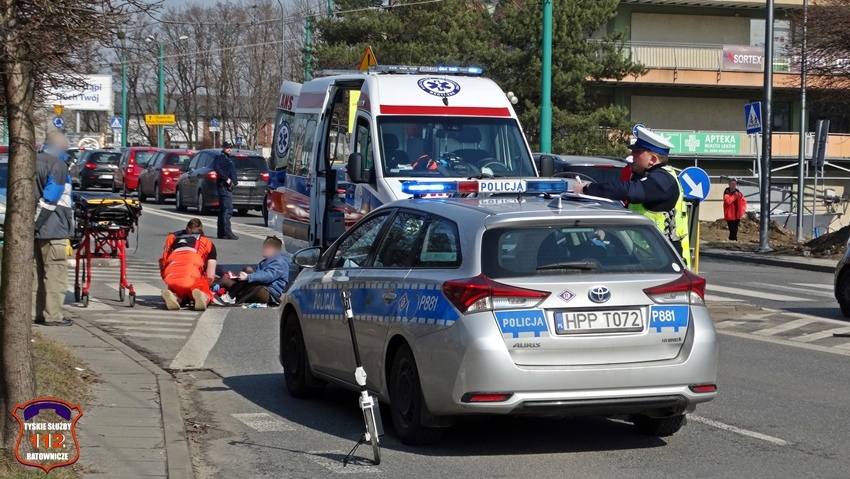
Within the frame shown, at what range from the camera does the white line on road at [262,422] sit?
879cm

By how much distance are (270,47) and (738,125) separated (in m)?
29.1

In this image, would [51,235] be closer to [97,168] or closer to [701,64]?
[97,168]

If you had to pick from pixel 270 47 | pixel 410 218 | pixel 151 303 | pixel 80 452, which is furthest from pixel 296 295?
pixel 270 47

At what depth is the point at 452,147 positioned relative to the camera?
1487 centimetres

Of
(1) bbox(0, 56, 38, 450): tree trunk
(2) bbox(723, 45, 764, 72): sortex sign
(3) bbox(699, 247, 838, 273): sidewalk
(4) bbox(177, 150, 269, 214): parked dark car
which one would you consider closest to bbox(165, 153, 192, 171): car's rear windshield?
(4) bbox(177, 150, 269, 214): parked dark car

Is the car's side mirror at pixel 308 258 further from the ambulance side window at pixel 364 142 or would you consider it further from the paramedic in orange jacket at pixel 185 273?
the paramedic in orange jacket at pixel 185 273

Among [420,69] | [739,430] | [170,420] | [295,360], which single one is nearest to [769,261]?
[420,69]

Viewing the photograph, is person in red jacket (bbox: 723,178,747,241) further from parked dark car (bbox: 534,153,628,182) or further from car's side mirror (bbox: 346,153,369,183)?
car's side mirror (bbox: 346,153,369,183)

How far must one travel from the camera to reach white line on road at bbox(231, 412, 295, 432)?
8.79 metres

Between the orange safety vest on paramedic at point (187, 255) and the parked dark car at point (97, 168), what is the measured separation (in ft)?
109

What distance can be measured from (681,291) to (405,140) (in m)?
7.47

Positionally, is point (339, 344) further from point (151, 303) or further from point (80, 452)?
point (151, 303)

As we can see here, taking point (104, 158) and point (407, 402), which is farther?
point (104, 158)

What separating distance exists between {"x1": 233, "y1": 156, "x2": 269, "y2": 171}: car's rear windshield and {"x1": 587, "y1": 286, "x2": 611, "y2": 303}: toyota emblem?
27216 mm
